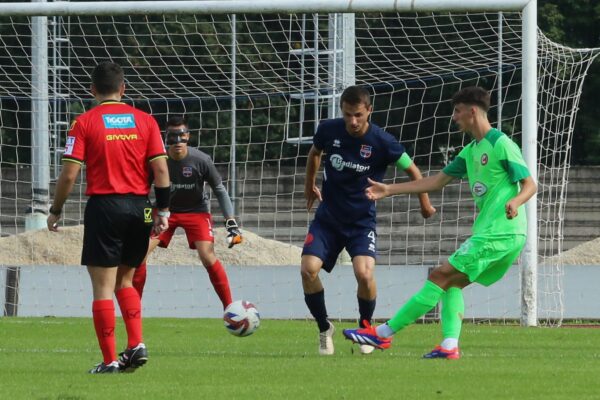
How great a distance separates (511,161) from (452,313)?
1.10 metres

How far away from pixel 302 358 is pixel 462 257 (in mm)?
1411

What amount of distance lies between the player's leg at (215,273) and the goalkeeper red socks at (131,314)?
4090 mm

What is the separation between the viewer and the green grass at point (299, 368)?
802 centimetres

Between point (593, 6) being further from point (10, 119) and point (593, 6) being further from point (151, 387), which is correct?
point (151, 387)

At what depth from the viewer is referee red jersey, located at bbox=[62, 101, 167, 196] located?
9195 millimetres

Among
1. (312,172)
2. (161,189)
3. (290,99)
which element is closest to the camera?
(161,189)

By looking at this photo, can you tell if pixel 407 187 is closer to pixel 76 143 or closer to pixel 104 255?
pixel 104 255

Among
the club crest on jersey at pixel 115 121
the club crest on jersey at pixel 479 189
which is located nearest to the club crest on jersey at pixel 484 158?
the club crest on jersey at pixel 479 189

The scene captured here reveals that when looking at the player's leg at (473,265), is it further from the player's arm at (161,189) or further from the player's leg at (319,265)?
the player's arm at (161,189)

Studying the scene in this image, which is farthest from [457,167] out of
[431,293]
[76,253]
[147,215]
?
[76,253]

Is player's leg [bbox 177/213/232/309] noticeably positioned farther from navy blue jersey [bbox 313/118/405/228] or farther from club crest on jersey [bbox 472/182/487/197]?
club crest on jersey [bbox 472/182/487/197]

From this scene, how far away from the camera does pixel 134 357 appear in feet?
29.7

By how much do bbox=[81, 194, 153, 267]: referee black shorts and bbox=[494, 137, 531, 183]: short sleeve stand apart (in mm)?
2463

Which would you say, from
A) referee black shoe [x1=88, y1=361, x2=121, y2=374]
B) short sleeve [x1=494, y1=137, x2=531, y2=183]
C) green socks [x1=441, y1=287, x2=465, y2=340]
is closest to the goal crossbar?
short sleeve [x1=494, y1=137, x2=531, y2=183]
